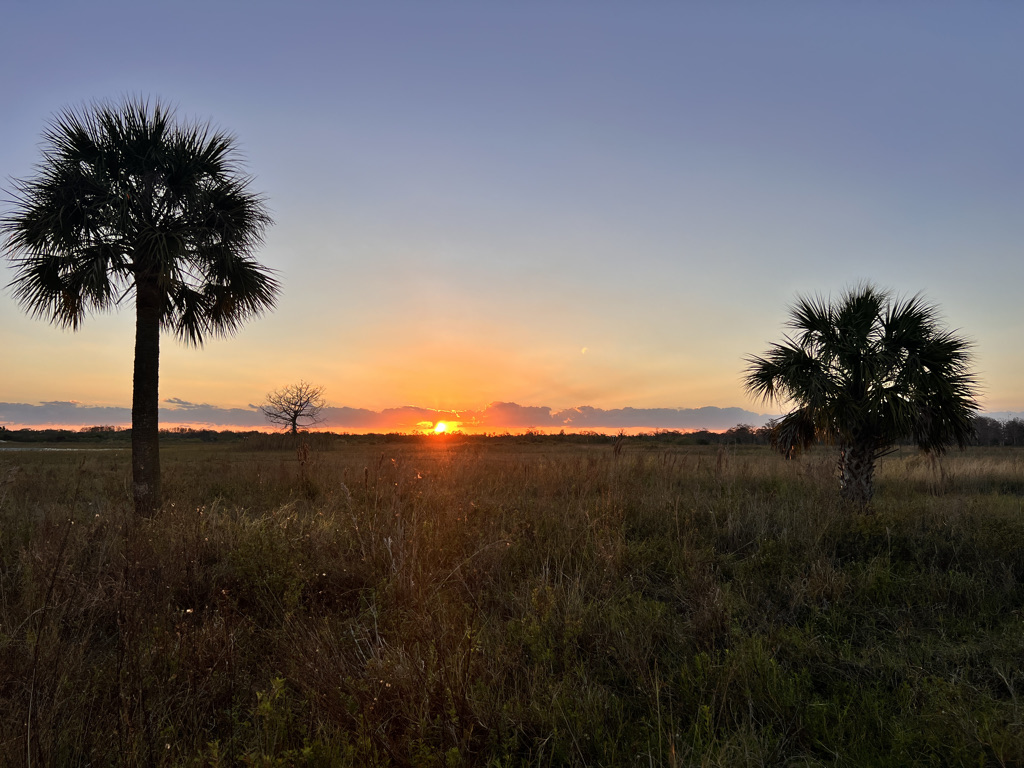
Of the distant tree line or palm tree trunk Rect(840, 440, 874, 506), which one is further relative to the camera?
the distant tree line

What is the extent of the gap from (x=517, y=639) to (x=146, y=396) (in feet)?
30.9

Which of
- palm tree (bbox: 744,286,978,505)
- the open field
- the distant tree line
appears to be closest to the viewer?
the open field

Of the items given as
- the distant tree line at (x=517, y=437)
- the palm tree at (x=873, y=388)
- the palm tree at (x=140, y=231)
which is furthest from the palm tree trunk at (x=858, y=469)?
the distant tree line at (x=517, y=437)

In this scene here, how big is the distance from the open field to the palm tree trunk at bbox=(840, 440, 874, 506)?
4.30ft

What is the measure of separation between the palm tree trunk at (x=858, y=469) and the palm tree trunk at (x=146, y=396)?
12.0 meters

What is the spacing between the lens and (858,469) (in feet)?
29.6

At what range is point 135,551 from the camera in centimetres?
491

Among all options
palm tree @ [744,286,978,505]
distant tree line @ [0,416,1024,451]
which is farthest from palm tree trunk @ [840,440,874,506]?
distant tree line @ [0,416,1024,451]

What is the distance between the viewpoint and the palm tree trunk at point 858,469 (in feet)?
29.3

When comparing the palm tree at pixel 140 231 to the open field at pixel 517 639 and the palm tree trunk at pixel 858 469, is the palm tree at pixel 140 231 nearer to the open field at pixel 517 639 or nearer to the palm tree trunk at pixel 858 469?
the open field at pixel 517 639

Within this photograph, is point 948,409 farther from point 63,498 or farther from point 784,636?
point 63,498

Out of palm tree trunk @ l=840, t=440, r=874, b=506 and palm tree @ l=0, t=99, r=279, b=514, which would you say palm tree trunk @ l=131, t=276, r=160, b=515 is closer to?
palm tree @ l=0, t=99, r=279, b=514

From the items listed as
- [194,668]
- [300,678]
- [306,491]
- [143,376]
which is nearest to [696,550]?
[300,678]

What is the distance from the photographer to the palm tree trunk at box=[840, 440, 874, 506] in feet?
29.3
